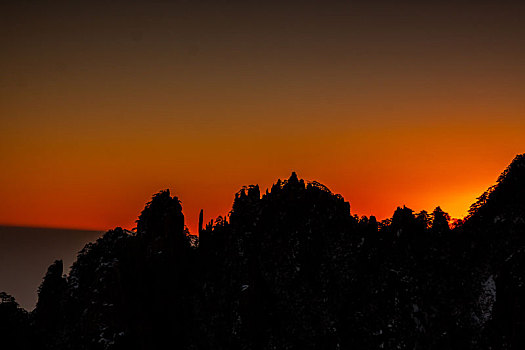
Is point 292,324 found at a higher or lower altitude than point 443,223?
lower

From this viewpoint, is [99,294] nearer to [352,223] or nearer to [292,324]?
[292,324]

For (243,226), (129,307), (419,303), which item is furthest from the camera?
(243,226)

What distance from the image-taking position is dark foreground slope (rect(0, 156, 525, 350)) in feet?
172

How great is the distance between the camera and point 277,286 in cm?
5678

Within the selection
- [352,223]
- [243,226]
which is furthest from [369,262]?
[243,226]

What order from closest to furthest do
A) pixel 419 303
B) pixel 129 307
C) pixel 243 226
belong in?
pixel 419 303
pixel 129 307
pixel 243 226

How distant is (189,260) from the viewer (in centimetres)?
6462

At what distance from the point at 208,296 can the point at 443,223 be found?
1238 inches

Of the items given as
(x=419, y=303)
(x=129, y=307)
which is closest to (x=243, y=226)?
(x=129, y=307)

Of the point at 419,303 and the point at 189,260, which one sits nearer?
the point at 419,303

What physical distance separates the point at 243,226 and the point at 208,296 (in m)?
9.80

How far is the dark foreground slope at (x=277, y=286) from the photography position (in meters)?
52.4

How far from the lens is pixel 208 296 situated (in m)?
60.2

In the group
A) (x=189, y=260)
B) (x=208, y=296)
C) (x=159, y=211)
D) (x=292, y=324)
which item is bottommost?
(x=292, y=324)
